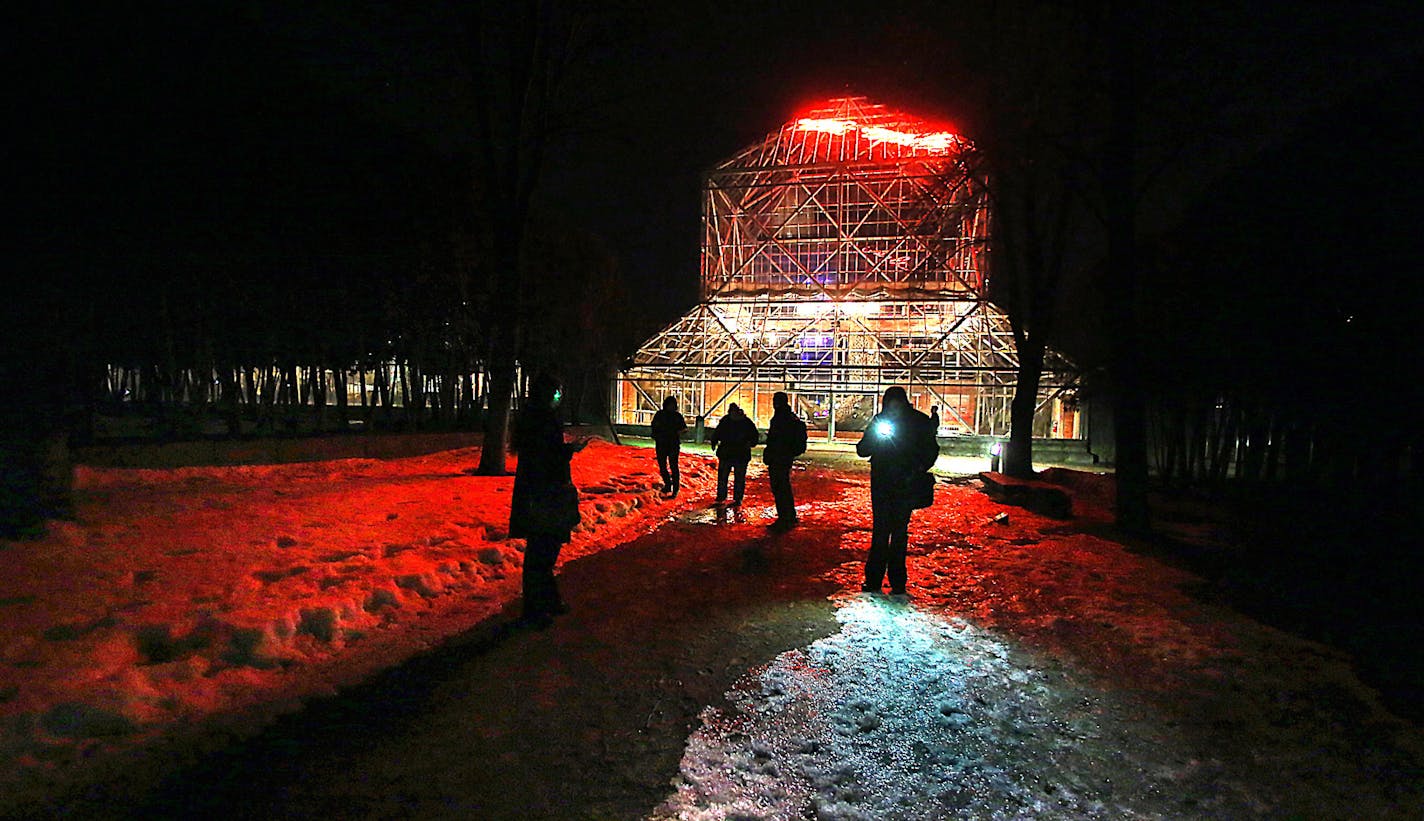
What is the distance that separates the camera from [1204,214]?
46.4 feet

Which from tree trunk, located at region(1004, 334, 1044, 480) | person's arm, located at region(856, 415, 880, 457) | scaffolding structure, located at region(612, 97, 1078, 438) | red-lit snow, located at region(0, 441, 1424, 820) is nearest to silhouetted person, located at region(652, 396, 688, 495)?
red-lit snow, located at region(0, 441, 1424, 820)

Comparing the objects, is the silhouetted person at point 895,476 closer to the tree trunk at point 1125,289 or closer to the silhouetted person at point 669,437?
the tree trunk at point 1125,289

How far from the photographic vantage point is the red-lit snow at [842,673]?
3.38 meters

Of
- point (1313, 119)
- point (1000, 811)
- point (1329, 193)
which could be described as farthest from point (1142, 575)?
point (1313, 119)

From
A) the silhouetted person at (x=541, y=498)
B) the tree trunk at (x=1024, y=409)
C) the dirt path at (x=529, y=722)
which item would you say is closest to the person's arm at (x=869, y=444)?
the dirt path at (x=529, y=722)

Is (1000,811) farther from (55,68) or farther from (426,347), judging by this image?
(426,347)

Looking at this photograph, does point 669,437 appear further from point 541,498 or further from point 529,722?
point 529,722

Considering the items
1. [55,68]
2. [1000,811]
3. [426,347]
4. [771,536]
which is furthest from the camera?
[426,347]

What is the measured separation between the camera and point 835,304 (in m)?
35.4

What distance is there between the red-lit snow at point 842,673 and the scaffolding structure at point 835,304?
81.2ft

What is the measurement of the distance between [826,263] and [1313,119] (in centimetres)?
2504

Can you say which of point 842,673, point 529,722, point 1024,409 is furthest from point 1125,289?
point 529,722

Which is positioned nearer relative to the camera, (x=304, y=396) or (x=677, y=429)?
(x=677, y=429)

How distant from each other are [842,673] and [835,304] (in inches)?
1255
